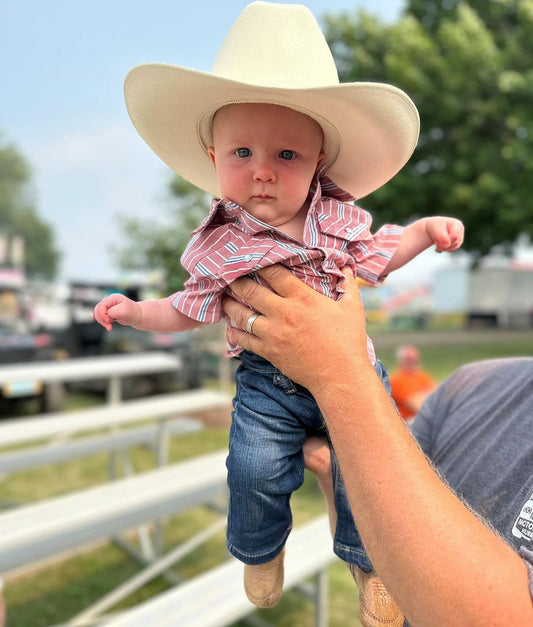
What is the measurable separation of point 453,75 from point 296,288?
1372 centimetres

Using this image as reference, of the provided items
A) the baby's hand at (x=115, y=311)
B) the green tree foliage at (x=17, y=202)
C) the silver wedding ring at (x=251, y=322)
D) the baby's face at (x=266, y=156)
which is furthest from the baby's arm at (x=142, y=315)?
the green tree foliage at (x=17, y=202)

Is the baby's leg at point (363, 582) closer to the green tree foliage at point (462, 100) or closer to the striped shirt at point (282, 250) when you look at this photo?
the striped shirt at point (282, 250)

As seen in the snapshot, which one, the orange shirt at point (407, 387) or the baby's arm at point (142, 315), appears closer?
the baby's arm at point (142, 315)

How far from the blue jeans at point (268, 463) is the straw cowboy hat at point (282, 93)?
1.77 ft

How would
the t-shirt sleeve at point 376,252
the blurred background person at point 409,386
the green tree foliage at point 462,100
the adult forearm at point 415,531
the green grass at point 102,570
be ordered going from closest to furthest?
the adult forearm at point 415,531 < the t-shirt sleeve at point 376,252 < the green grass at point 102,570 < the blurred background person at point 409,386 < the green tree foliage at point 462,100

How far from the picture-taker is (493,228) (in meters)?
16.1

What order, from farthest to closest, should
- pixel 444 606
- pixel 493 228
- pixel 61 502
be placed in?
pixel 493 228
pixel 61 502
pixel 444 606

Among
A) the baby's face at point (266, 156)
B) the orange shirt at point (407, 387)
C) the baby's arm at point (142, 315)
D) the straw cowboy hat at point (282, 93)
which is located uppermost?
the straw cowboy hat at point (282, 93)

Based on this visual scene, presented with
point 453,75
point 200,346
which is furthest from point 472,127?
point 200,346

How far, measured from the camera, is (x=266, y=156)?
1208 mm

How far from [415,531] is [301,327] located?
17.8 inches

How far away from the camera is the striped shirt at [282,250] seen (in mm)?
1246

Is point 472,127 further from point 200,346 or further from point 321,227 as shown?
point 321,227

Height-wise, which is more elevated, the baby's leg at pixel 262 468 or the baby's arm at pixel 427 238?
the baby's arm at pixel 427 238
